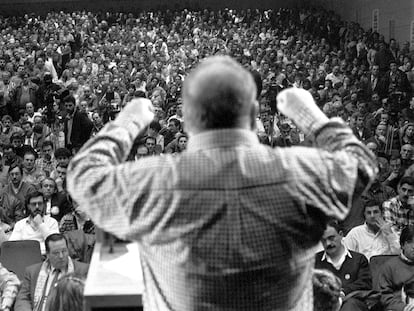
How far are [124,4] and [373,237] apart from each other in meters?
22.7

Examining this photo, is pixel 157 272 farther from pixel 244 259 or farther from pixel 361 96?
pixel 361 96

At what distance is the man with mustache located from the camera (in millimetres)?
6436

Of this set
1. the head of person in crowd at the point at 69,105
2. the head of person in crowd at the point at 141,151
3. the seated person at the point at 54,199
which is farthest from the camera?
the head of person in crowd at the point at 69,105

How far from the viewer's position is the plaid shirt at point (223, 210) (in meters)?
1.38

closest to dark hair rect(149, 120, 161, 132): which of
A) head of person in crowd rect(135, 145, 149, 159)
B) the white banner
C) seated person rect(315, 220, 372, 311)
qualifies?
head of person in crowd rect(135, 145, 149, 159)

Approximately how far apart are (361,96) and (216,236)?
41.0 feet

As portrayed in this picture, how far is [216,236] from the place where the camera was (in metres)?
1.38

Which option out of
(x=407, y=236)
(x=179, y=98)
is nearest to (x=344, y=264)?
(x=407, y=236)

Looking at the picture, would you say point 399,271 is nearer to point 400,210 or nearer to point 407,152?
point 400,210

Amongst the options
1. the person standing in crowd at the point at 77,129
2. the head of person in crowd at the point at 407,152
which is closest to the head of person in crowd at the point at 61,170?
the person standing in crowd at the point at 77,129

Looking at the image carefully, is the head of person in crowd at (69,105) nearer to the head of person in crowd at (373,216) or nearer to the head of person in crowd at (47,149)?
the head of person in crowd at (47,149)

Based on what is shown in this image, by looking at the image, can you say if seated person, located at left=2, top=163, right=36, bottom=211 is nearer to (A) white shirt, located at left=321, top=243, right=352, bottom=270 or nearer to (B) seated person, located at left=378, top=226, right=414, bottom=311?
(A) white shirt, located at left=321, top=243, right=352, bottom=270

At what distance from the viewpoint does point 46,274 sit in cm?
491

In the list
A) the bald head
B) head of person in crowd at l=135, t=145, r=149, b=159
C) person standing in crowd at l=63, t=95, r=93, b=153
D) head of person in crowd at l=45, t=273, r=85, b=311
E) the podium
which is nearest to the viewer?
the bald head
